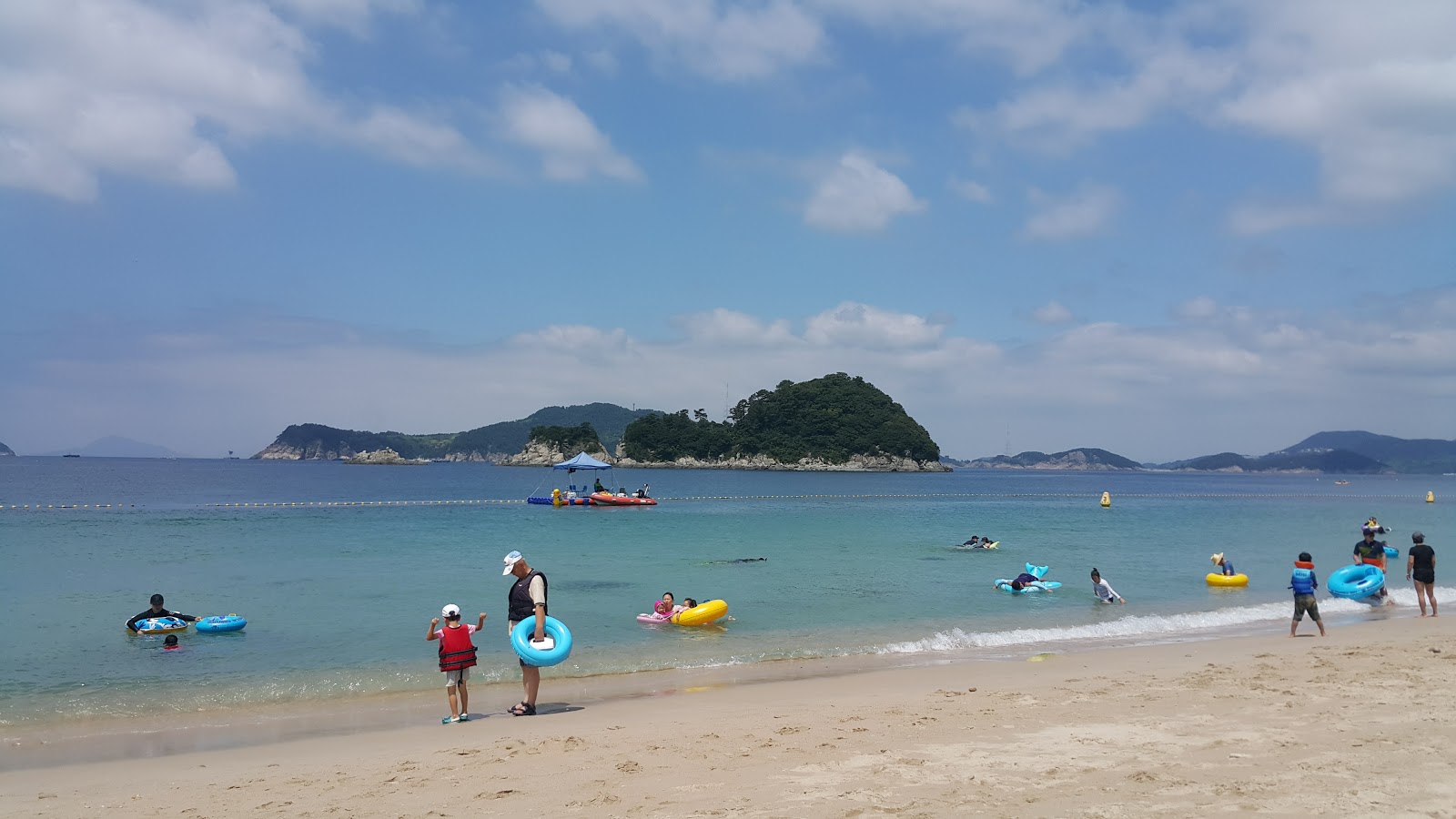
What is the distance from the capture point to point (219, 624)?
14.6 meters

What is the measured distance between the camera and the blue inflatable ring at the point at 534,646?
862 cm

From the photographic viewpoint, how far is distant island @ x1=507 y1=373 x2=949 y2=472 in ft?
491

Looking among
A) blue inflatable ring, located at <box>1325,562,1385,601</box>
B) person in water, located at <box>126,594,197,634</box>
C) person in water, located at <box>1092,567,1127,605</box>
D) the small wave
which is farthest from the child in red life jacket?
blue inflatable ring, located at <box>1325,562,1385,601</box>

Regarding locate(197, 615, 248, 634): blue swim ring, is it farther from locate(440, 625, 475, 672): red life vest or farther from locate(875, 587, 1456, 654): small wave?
locate(875, 587, 1456, 654): small wave

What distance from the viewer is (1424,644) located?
1196 cm

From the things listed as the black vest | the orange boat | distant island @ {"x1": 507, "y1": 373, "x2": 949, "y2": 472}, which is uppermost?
distant island @ {"x1": 507, "y1": 373, "x2": 949, "y2": 472}

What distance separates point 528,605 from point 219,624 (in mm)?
8808

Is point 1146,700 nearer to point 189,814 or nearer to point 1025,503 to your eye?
point 189,814

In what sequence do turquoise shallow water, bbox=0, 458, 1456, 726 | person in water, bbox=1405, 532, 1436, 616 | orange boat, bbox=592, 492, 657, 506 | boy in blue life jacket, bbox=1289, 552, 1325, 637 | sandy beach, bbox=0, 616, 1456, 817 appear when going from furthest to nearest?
orange boat, bbox=592, 492, 657, 506
person in water, bbox=1405, 532, 1436, 616
boy in blue life jacket, bbox=1289, 552, 1325, 637
turquoise shallow water, bbox=0, 458, 1456, 726
sandy beach, bbox=0, 616, 1456, 817

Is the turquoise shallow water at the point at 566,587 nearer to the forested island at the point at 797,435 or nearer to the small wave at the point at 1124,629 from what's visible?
the small wave at the point at 1124,629

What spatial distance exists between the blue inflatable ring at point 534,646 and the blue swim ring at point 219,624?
856 centimetres

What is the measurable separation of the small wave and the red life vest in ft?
22.3

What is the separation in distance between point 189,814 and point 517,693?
15.6ft

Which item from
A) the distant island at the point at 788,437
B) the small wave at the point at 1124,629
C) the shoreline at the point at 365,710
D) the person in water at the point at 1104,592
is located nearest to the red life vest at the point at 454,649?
the shoreline at the point at 365,710
